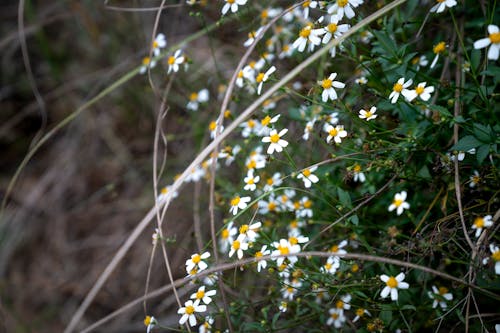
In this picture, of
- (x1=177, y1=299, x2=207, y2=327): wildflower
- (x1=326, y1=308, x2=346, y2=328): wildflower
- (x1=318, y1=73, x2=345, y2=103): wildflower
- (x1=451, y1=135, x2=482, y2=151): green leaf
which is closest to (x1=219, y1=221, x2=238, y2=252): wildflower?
(x1=177, y1=299, x2=207, y2=327): wildflower

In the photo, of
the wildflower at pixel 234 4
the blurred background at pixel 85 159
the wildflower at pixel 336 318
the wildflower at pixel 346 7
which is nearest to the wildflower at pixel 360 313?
the wildflower at pixel 336 318

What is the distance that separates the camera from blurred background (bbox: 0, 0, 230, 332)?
10.4 ft

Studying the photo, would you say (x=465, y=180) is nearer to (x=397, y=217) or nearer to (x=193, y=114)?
(x=397, y=217)

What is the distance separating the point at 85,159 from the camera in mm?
3764

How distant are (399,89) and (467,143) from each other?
0.28m

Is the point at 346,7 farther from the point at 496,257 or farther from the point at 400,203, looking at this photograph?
the point at 496,257

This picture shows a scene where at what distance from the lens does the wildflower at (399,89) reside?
64.2 inches

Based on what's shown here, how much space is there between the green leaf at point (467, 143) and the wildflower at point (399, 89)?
0.78ft

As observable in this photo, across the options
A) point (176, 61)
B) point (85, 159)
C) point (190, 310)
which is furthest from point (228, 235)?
point (85, 159)

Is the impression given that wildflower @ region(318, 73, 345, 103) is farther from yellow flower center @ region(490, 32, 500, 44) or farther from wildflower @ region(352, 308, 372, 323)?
wildflower @ region(352, 308, 372, 323)

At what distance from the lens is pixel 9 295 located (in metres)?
3.29

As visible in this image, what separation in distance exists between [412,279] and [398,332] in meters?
0.26

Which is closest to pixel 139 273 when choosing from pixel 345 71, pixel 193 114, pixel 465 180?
pixel 193 114

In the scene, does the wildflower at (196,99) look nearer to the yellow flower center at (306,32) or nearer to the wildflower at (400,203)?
the yellow flower center at (306,32)
